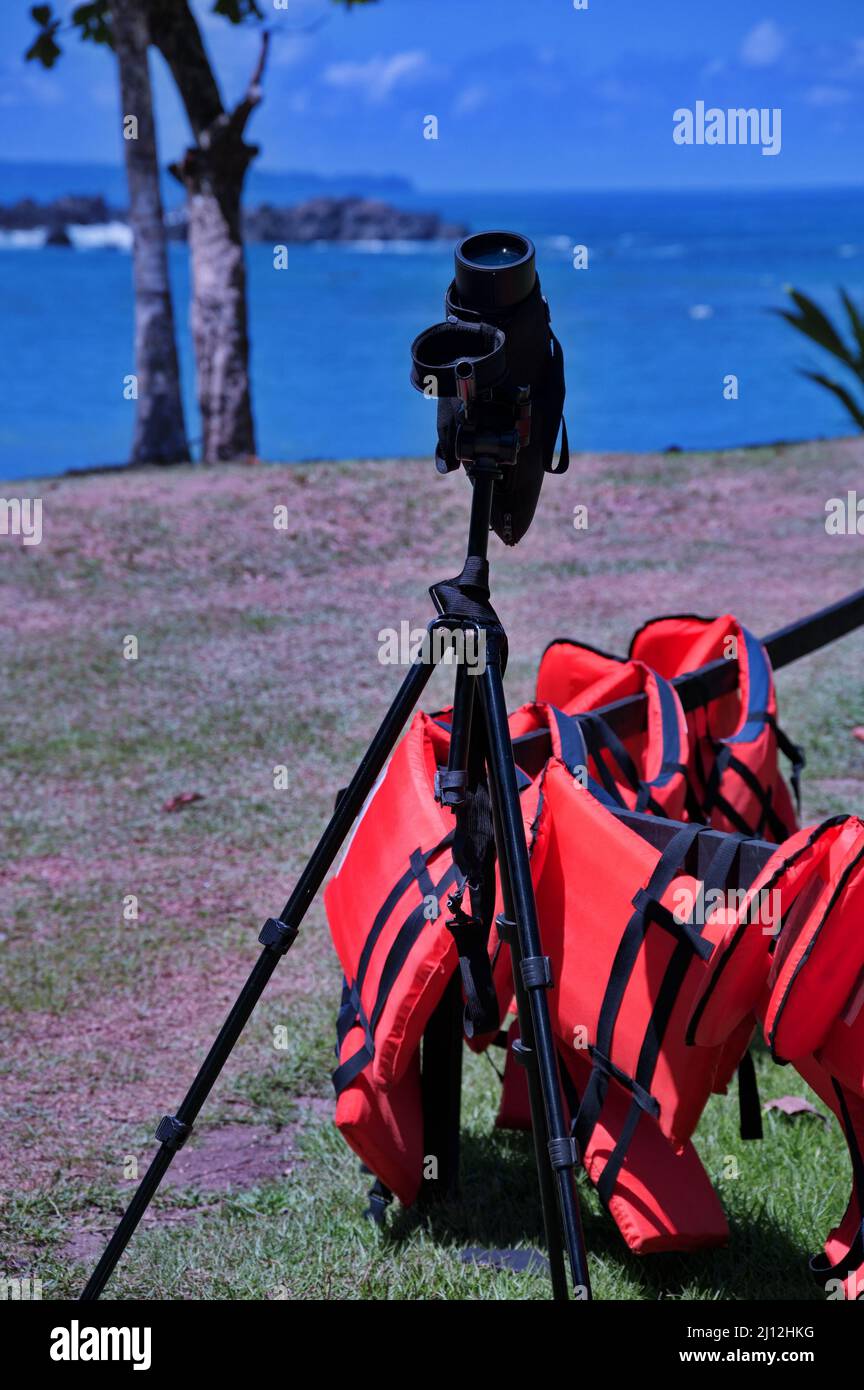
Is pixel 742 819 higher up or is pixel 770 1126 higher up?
pixel 742 819

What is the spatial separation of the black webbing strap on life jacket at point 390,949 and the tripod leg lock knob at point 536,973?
0.40 m

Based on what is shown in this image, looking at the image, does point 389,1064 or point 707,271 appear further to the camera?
point 707,271

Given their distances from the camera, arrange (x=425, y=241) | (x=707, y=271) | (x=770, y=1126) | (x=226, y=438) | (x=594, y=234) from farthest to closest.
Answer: (x=594, y=234), (x=425, y=241), (x=707, y=271), (x=226, y=438), (x=770, y=1126)

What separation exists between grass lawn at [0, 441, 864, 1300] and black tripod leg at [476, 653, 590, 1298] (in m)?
0.67

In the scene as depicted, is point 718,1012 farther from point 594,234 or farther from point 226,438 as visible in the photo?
point 594,234

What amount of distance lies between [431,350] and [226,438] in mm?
10047

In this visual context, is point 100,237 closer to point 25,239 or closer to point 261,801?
point 25,239

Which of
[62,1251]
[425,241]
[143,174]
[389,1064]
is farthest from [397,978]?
[425,241]

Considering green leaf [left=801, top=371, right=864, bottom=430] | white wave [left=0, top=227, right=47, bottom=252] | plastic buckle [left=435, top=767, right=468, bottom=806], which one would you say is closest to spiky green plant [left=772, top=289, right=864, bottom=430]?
green leaf [left=801, top=371, right=864, bottom=430]

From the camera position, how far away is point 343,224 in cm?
7900

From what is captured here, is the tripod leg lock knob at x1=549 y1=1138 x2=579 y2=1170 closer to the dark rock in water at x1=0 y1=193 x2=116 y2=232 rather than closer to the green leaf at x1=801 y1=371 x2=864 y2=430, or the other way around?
the green leaf at x1=801 y1=371 x2=864 y2=430

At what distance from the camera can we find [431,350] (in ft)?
7.83

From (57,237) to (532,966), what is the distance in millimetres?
66023

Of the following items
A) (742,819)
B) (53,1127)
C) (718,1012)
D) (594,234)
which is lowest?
(53,1127)
